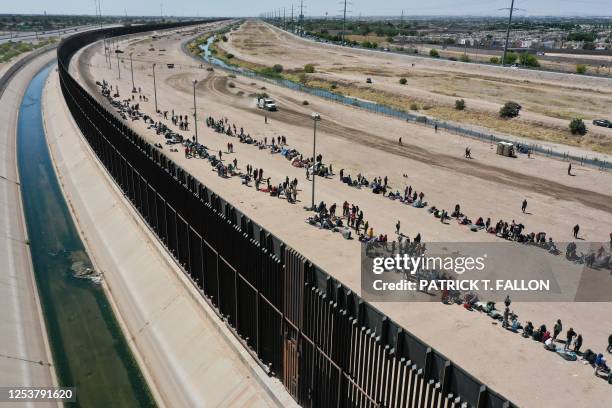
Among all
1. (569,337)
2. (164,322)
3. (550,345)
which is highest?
(569,337)

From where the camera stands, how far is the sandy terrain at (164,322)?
1761 cm

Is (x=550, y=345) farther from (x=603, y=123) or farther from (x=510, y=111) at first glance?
(x=510, y=111)

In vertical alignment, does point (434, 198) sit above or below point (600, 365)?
below

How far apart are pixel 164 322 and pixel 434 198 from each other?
77.4 feet

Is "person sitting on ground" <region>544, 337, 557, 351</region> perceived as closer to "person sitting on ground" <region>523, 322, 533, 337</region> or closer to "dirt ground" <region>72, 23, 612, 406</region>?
"dirt ground" <region>72, 23, 612, 406</region>

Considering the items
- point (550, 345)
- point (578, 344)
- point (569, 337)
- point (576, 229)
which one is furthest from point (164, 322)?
point (576, 229)

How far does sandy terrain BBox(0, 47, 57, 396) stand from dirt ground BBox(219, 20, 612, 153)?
57.7 metres

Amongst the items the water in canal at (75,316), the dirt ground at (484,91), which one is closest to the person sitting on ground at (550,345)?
the water in canal at (75,316)

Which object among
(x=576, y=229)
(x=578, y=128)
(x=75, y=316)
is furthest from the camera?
(x=578, y=128)

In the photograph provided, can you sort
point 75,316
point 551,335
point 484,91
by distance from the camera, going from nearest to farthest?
point 551,335 → point 75,316 → point 484,91

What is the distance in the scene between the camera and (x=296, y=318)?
14781mm

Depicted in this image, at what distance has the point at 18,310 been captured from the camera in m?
25.3

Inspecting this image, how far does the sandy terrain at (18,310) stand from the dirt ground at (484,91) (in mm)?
57652

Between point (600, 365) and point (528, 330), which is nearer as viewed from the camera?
point (600, 365)
